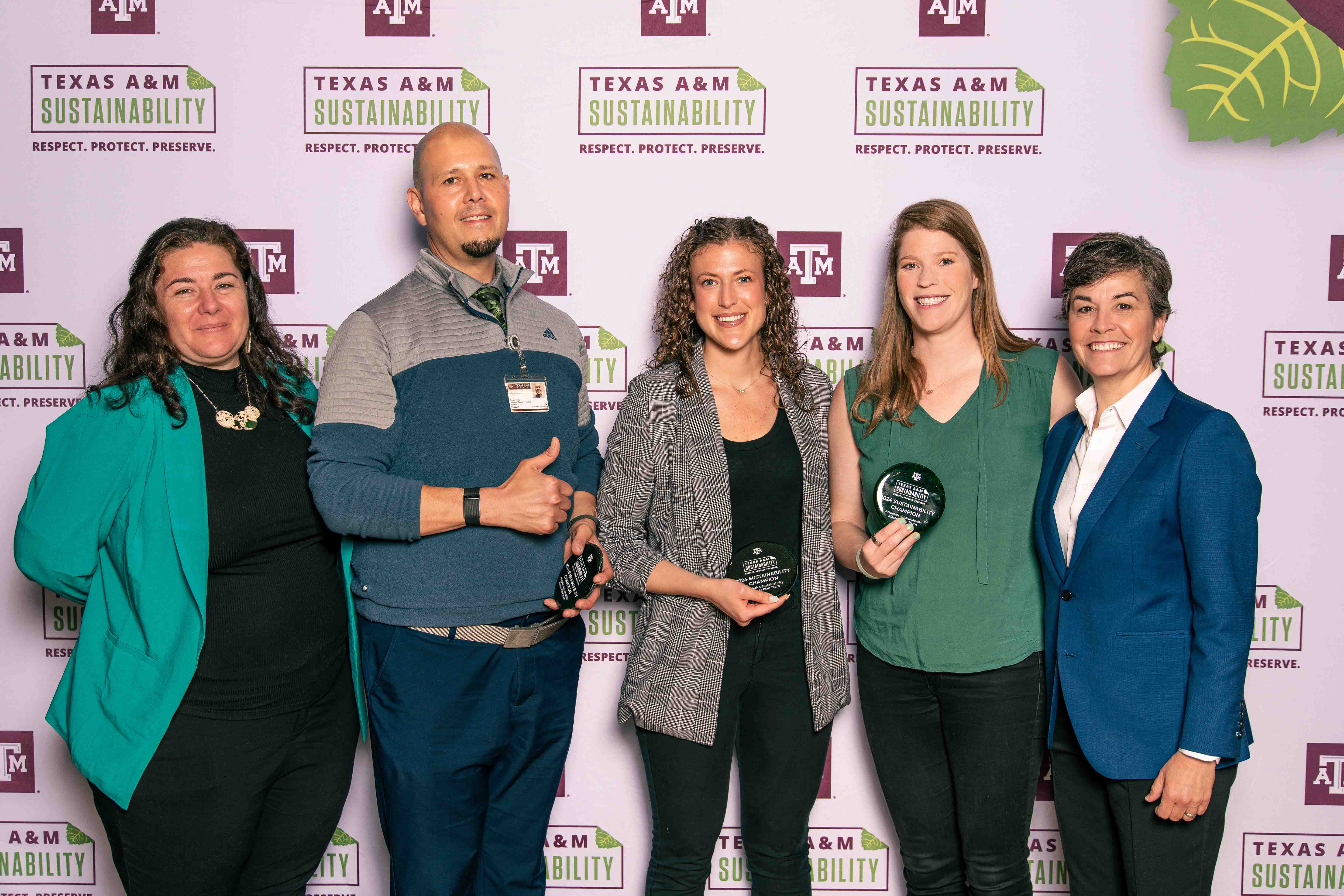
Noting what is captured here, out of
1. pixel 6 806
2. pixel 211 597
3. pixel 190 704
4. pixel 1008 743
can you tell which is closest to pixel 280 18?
pixel 211 597

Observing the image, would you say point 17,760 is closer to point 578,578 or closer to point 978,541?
point 578,578

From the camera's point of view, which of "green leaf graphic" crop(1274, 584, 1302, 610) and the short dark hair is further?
"green leaf graphic" crop(1274, 584, 1302, 610)

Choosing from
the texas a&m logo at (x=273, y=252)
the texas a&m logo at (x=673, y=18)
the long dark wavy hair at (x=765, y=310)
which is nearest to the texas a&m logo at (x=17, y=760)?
the texas a&m logo at (x=273, y=252)

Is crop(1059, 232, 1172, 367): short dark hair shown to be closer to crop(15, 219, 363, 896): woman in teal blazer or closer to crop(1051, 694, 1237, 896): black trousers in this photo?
crop(1051, 694, 1237, 896): black trousers

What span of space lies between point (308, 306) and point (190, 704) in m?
1.11

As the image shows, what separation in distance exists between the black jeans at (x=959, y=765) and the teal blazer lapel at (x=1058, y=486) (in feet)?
0.83

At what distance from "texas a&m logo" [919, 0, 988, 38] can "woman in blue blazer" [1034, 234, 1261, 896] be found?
0.89 m

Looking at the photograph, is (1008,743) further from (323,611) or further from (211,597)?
(211,597)

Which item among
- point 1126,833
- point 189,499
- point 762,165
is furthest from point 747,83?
point 1126,833

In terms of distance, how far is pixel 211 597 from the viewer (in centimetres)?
168

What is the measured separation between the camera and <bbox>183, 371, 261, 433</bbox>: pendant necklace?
1.71 meters

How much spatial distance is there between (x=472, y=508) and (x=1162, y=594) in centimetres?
128

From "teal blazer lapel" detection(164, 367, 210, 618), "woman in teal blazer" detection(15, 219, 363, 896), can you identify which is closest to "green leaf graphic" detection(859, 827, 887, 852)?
"woman in teal blazer" detection(15, 219, 363, 896)

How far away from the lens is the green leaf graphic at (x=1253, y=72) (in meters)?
2.23
